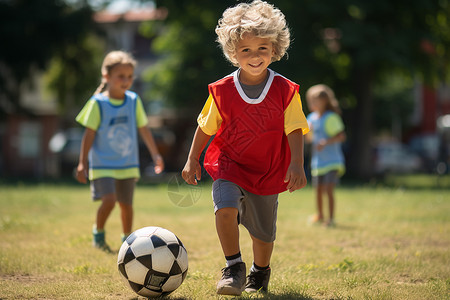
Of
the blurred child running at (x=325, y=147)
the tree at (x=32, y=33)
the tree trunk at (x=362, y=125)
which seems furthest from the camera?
the tree trunk at (x=362, y=125)

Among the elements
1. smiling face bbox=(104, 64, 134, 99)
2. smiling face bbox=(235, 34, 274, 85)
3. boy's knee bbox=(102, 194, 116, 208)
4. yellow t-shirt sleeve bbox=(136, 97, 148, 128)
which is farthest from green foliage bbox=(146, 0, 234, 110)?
smiling face bbox=(235, 34, 274, 85)

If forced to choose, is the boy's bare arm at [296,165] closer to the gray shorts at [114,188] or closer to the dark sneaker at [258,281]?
the dark sneaker at [258,281]

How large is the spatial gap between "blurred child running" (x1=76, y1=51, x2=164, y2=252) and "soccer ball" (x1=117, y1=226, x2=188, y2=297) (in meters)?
1.95

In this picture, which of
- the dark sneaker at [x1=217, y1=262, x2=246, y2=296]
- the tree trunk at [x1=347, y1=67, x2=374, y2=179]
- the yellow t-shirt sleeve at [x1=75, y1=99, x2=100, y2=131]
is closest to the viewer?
the dark sneaker at [x1=217, y1=262, x2=246, y2=296]

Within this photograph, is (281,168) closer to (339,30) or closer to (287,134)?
(287,134)

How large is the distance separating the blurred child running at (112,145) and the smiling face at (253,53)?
7.85 feet

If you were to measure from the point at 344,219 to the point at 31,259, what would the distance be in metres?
5.29

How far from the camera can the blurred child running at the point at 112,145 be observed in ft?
19.4

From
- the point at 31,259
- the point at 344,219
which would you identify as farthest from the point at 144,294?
the point at 344,219

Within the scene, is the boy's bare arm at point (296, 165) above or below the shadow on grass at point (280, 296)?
above

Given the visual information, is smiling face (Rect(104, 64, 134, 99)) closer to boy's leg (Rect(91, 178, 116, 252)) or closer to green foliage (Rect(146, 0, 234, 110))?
boy's leg (Rect(91, 178, 116, 252))

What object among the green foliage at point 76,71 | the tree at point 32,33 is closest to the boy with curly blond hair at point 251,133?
the tree at point 32,33

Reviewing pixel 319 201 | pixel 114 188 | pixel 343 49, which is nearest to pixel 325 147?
pixel 319 201

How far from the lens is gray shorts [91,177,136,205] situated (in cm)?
590
